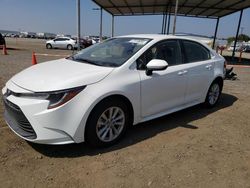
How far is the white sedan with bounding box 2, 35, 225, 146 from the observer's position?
127 inches

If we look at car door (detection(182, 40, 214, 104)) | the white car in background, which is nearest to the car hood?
car door (detection(182, 40, 214, 104))

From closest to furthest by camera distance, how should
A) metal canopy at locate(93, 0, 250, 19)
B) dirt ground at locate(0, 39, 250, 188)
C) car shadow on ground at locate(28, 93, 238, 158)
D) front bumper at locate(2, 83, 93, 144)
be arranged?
dirt ground at locate(0, 39, 250, 188) → front bumper at locate(2, 83, 93, 144) → car shadow on ground at locate(28, 93, 238, 158) → metal canopy at locate(93, 0, 250, 19)

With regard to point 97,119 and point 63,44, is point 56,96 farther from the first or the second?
point 63,44

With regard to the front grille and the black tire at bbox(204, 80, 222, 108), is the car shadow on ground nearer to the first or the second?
the black tire at bbox(204, 80, 222, 108)

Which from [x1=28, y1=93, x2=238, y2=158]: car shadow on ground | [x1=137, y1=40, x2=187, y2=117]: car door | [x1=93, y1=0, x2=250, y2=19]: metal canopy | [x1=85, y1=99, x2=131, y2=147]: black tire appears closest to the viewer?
[x1=85, y1=99, x2=131, y2=147]: black tire

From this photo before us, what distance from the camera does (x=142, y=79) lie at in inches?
156

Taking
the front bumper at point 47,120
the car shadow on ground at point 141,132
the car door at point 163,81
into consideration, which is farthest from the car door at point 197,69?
the front bumper at point 47,120

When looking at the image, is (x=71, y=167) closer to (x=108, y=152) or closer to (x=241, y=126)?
(x=108, y=152)

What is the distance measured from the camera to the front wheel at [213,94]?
5720mm

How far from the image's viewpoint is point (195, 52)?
5250mm

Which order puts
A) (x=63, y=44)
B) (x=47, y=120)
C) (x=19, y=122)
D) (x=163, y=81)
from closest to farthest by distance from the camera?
(x=47, y=120), (x=19, y=122), (x=163, y=81), (x=63, y=44)

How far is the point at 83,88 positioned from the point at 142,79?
1.01 m

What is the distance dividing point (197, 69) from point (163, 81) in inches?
44.4

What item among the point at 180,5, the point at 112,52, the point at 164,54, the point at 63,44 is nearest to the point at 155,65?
the point at 164,54
